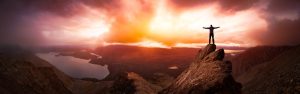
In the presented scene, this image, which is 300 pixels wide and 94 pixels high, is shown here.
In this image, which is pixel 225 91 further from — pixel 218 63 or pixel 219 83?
pixel 218 63

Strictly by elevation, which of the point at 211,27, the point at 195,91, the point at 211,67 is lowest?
the point at 195,91

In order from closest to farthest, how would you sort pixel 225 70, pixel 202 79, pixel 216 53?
1. pixel 225 70
2. pixel 202 79
3. pixel 216 53

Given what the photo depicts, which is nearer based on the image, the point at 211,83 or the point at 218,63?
the point at 211,83

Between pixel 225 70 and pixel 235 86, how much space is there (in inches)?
155

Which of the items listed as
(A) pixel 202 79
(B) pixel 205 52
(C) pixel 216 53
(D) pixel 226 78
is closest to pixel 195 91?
(A) pixel 202 79

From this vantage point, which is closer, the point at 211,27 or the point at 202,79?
the point at 202,79

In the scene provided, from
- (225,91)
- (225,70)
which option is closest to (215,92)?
(225,91)

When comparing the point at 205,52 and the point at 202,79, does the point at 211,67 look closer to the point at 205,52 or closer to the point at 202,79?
the point at 202,79

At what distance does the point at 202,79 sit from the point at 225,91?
1123cm

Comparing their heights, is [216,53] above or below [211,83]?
above

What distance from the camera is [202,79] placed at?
243 ft

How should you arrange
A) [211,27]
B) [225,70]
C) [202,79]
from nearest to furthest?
[225,70] → [202,79] → [211,27]

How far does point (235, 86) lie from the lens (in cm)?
6581

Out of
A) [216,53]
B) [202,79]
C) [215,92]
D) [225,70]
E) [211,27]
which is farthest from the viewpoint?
[211,27]
